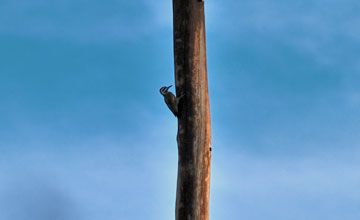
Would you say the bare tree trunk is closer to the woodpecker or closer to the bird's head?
the woodpecker

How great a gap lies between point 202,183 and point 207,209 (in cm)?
29

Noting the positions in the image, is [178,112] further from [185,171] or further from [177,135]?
[185,171]

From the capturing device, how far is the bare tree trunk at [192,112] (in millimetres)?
5297

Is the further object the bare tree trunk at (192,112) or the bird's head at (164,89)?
the bird's head at (164,89)

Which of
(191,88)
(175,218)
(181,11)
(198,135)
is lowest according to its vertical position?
(175,218)

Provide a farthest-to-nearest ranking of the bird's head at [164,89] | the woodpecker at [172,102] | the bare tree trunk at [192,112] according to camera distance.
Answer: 1. the bird's head at [164,89]
2. the woodpecker at [172,102]
3. the bare tree trunk at [192,112]

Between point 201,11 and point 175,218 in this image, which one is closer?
point 175,218

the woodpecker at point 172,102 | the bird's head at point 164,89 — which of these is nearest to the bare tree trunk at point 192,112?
the woodpecker at point 172,102

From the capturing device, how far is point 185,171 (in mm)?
5332

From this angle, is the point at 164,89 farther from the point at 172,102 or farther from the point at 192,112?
the point at 192,112

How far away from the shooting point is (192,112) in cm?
543

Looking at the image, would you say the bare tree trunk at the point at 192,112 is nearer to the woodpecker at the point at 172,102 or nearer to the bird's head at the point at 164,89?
the woodpecker at the point at 172,102

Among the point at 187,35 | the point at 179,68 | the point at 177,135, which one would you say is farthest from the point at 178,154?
the point at 187,35

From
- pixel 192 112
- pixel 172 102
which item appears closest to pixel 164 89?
pixel 172 102
